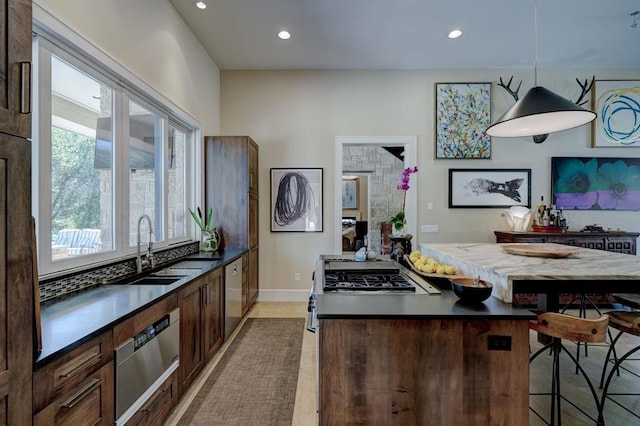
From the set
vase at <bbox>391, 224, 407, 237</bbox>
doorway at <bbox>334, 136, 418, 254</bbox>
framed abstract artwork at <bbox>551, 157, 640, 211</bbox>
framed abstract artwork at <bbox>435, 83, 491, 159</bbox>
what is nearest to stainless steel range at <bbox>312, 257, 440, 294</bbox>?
vase at <bbox>391, 224, 407, 237</bbox>

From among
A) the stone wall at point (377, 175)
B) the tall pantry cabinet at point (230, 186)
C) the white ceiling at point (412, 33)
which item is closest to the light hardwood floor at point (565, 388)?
the tall pantry cabinet at point (230, 186)

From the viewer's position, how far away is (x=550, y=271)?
169 cm

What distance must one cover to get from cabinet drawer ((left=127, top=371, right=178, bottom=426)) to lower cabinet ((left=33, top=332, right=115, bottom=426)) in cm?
27

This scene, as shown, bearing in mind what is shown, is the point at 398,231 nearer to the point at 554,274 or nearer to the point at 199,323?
the point at 554,274

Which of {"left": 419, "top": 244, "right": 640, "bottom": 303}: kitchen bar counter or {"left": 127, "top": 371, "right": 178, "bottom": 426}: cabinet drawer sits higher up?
{"left": 419, "top": 244, "right": 640, "bottom": 303}: kitchen bar counter

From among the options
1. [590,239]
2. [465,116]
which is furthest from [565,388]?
[465,116]

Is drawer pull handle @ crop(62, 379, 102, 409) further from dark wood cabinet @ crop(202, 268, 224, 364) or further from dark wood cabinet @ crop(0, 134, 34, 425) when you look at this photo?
dark wood cabinet @ crop(202, 268, 224, 364)

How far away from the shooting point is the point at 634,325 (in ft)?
6.53

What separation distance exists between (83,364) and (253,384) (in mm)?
1483

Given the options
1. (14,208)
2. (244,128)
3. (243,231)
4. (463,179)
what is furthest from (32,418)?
(463,179)

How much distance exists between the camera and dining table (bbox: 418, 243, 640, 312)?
1.61m

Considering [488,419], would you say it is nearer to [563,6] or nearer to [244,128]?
[563,6]

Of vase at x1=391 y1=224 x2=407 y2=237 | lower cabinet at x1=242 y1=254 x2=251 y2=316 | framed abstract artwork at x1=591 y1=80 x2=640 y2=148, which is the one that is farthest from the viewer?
framed abstract artwork at x1=591 y1=80 x2=640 y2=148

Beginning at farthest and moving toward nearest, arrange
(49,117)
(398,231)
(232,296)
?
(232,296) < (398,231) < (49,117)
